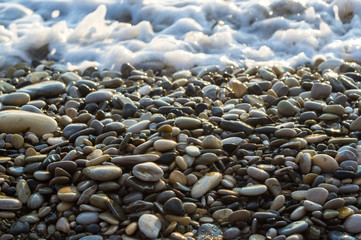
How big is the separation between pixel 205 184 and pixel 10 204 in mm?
1043

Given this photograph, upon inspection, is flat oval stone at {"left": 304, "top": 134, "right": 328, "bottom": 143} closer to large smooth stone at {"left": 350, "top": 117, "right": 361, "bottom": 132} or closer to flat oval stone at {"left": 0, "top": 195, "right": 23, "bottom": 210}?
large smooth stone at {"left": 350, "top": 117, "right": 361, "bottom": 132}

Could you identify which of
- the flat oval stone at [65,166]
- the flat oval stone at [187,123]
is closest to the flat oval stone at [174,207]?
the flat oval stone at [65,166]

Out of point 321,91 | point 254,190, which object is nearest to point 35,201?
point 254,190

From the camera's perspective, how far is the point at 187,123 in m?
2.80

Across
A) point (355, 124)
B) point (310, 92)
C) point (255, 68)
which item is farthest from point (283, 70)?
point (355, 124)

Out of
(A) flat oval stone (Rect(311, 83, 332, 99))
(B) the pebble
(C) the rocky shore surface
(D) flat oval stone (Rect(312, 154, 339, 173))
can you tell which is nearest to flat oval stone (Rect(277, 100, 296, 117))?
(C) the rocky shore surface

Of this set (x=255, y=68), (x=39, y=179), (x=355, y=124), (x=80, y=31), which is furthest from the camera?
(x=80, y=31)

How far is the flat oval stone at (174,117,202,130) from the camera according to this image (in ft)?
9.19

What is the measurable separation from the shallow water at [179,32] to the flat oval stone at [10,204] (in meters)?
2.26

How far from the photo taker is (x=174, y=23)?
5.43m

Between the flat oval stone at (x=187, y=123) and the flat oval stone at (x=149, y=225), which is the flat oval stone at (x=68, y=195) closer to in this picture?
the flat oval stone at (x=149, y=225)

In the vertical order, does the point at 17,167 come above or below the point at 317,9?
below

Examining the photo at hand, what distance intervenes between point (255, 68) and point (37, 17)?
11.5ft

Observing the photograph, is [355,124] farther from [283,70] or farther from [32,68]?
[32,68]
